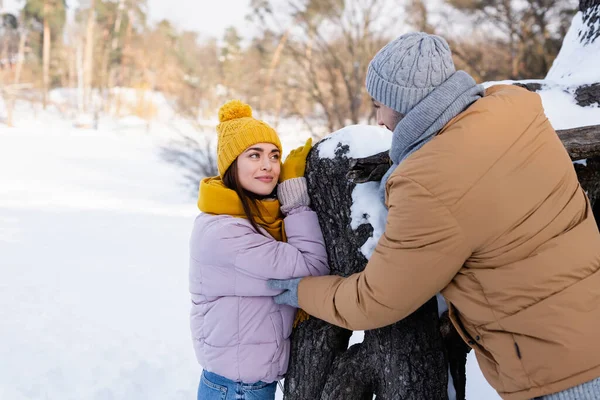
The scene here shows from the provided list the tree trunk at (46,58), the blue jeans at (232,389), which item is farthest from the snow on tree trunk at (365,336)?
the tree trunk at (46,58)

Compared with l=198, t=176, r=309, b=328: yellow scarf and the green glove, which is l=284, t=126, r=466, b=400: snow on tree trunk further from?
l=198, t=176, r=309, b=328: yellow scarf

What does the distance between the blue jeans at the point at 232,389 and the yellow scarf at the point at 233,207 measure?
0.57m

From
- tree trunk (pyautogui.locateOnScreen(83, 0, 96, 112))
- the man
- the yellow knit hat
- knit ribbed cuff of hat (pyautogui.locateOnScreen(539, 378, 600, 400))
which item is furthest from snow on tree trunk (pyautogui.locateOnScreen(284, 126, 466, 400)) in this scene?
tree trunk (pyautogui.locateOnScreen(83, 0, 96, 112))

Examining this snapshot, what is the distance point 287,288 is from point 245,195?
1.32 ft

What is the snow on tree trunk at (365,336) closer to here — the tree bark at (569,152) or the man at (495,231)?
the tree bark at (569,152)

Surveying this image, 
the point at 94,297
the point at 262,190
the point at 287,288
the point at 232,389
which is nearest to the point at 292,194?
the point at 262,190

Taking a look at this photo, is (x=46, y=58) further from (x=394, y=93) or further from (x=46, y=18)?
(x=394, y=93)

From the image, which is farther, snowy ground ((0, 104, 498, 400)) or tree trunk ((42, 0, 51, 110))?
tree trunk ((42, 0, 51, 110))

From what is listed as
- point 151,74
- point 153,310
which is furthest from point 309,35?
point 151,74

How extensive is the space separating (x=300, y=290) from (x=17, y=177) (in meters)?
12.5

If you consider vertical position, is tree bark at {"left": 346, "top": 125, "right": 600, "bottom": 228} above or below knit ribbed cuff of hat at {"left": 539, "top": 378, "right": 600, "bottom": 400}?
above

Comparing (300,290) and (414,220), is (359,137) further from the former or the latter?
(414,220)

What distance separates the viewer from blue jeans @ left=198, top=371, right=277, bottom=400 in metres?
1.83

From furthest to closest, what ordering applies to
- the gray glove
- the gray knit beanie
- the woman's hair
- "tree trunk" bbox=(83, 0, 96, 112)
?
"tree trunk" bbox=(83, 0, 96, 112), the woman's hair, the gray glove, the gray knit beanie
